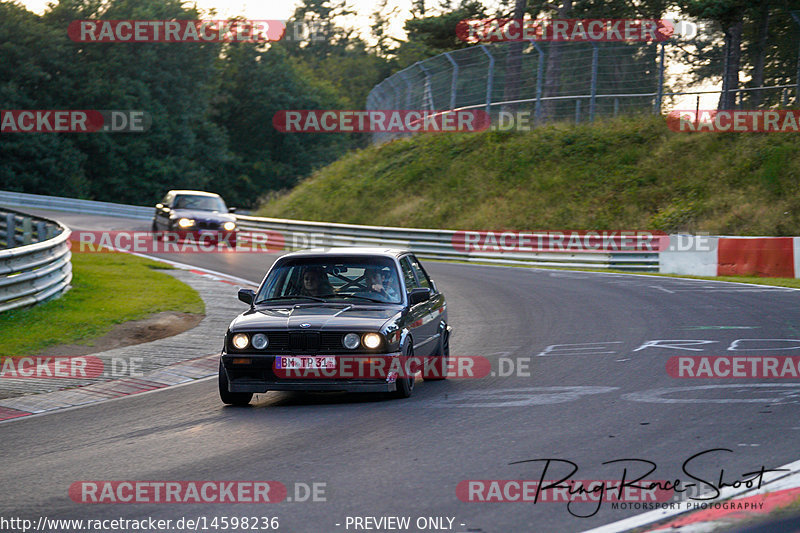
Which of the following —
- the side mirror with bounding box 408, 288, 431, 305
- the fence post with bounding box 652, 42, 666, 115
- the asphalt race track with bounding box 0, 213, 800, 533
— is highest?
the fence post with bounding box 652, 42, 666, 115

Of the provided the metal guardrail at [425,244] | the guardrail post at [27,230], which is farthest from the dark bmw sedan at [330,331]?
the metal guardrail at [425,244]

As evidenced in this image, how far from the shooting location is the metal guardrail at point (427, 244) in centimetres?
2450

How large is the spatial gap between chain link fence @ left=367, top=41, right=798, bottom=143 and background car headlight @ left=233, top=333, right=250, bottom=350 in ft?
81.8

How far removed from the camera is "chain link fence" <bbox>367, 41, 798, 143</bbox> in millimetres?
31922

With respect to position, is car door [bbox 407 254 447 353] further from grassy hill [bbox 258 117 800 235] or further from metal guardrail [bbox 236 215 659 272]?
grassy hill [bbox 258 117 800 235]

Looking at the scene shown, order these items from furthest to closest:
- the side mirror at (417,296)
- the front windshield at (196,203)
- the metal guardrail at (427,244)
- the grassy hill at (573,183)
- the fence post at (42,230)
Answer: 1. the grassy hill at (573,183)
2. the front windshield at (196,203)
3. the metal guardrail at (427,244)
4. the fence post at (42,230)
5. the side mirror at (417,296)

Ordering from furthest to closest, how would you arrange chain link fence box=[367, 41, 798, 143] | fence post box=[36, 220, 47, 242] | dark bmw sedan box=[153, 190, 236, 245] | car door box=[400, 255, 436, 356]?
chain link fence box=[367, 41, 798, 143]
dark bmw sedan box=[153, 190, 236, 245]
fence post box=[36, 220, 47, 242]
car door box=[400, 255, 436, 356]

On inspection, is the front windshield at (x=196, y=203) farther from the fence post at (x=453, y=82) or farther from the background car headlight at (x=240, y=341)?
the background car headlight at (x=240, y=341)

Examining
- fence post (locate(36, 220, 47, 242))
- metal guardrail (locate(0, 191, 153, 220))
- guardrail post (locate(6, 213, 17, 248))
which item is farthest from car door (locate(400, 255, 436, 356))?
metal guardrail (locate(0, 191, 153, 220))

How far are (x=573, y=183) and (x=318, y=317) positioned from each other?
26.8m

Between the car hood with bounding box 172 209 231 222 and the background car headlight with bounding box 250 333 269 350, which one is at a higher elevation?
the car hood with bounding box 172 209 231 222

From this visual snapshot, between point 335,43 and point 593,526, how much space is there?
112m

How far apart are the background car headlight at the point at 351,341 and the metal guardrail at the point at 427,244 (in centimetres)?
1661

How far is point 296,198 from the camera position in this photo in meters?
43.0
